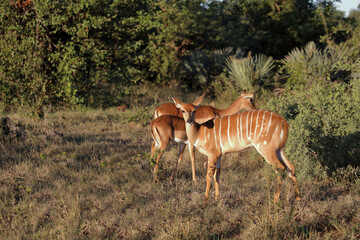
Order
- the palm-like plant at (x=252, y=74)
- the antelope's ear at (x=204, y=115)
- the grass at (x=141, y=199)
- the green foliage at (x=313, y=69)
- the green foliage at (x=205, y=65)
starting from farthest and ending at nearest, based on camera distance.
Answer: the green foliage at (x=205, y=65), the palm-like plant at (x=252, y=74), the green foliage at (x=313, y=69), the antelope's ear at (x=204, y=115), the grass at (x=141, y=199)

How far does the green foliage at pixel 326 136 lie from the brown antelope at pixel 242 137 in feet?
2.86

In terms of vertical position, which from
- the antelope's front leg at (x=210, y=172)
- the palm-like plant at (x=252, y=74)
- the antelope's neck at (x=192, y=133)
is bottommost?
the antelope's front leg at (x=210, y=172)

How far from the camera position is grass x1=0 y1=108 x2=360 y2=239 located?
169 inches

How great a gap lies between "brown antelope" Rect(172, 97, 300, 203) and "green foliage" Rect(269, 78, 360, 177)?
871 millimetres

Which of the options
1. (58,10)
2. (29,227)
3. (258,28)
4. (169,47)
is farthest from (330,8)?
(29,227)

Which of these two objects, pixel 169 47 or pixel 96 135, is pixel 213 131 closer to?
pixel 96 135

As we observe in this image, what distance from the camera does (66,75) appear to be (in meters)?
9.04

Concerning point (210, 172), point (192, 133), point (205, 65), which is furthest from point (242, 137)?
point (205, 65)

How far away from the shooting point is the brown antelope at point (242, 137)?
205 inches

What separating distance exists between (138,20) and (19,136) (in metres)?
3.91

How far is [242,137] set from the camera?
5438 millimetres

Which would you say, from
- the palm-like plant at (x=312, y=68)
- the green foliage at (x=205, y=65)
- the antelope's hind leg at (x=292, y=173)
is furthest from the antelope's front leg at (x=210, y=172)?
the green foliage at (x=205, y=65)

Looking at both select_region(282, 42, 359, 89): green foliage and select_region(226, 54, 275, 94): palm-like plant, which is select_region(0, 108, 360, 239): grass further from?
select_region(226, 54, 275, 94): palm-like plant

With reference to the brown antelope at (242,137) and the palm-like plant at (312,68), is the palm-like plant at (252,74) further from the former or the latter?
the brown antelope at (242,137)
